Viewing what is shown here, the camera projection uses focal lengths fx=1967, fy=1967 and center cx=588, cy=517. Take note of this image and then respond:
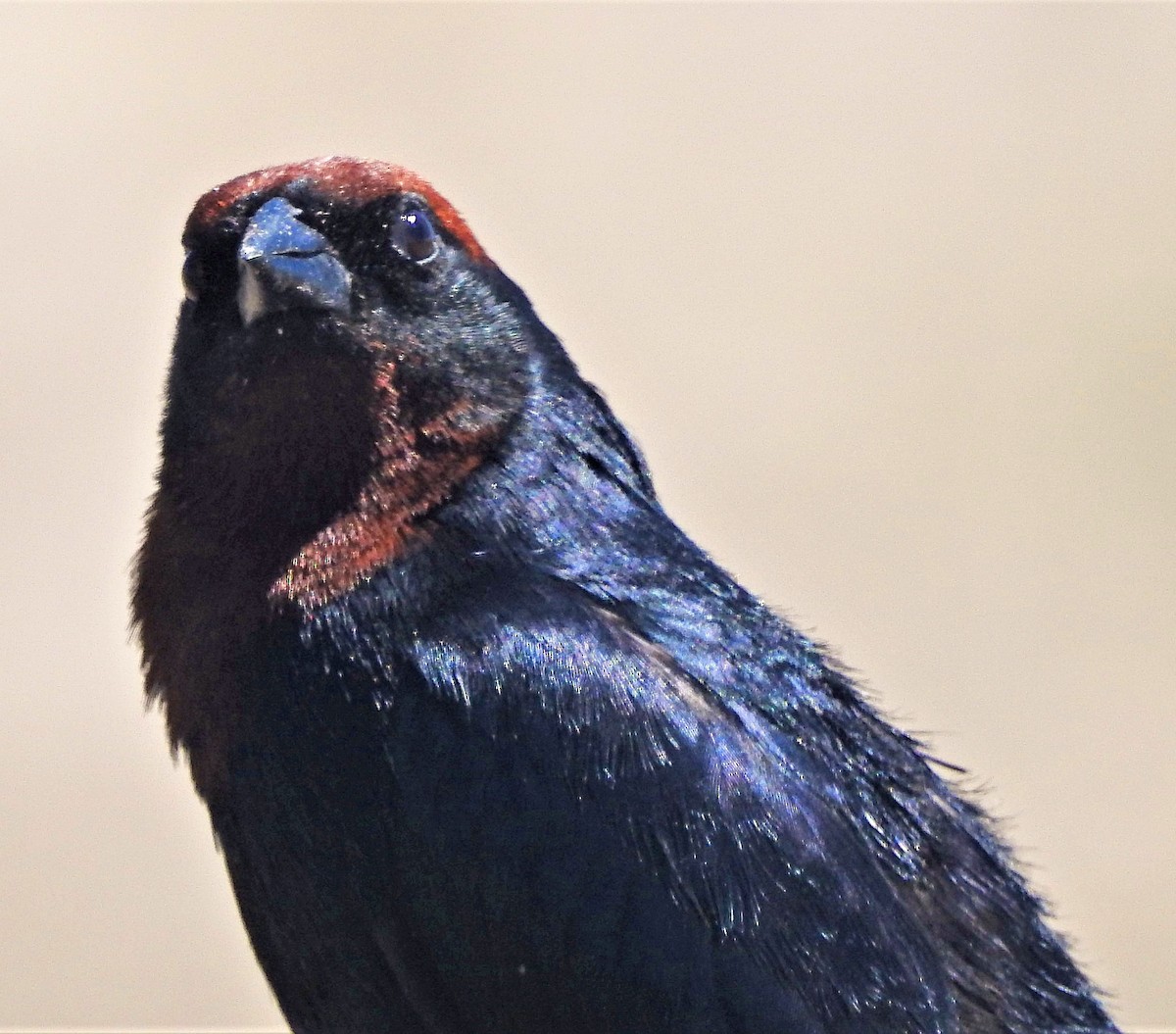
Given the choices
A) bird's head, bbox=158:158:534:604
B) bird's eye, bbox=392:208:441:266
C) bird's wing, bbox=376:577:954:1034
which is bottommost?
bird's wing, bbox=376:577:954:1034

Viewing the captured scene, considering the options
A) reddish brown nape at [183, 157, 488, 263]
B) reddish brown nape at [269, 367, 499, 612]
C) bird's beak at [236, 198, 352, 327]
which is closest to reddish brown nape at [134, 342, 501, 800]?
reddish brown nape at [269, 367, 499, 612]

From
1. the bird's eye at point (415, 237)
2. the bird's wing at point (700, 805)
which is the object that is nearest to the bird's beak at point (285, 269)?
the bird's eye at point (415, 237)

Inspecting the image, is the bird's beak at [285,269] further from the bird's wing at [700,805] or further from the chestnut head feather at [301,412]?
the bird's wing at [700,805]

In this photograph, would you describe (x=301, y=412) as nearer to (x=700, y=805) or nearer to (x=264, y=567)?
(x=264, y=567)

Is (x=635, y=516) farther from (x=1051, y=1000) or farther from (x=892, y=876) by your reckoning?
(x=1051, y=1000)

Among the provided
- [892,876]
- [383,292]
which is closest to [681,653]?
[892,876]

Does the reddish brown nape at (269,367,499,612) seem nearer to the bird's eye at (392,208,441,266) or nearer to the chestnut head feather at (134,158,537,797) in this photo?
the chestnut head feather at (134,158,537,797)

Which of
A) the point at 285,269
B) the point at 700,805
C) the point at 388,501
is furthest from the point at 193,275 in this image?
the point at 700,805

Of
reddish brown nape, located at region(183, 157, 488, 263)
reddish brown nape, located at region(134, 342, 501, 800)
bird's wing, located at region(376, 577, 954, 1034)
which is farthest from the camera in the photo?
reddish brown nape, located at region(183, 157, 488, 263)
